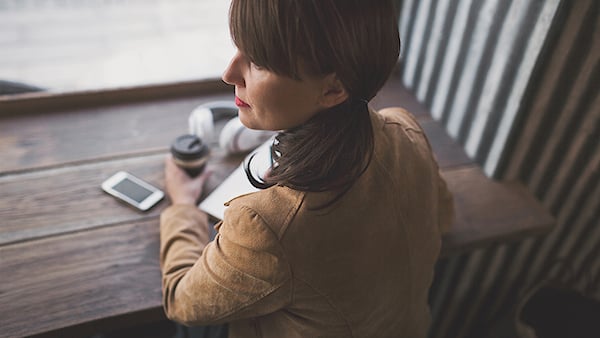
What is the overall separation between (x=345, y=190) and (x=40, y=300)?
0.64 metres

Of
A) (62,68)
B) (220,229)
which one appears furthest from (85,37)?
(220,229)

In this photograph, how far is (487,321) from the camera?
5.80 feet

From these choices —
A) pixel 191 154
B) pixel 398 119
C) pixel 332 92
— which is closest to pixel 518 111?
pixel 398 119

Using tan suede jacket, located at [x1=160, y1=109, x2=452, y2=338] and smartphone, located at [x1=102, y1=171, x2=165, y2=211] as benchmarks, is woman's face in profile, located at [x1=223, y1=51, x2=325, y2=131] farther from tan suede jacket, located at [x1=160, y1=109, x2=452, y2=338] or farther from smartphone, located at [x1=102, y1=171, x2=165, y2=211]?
smartphone, located at [x1=102, y1=171, x2=165, y2=211]

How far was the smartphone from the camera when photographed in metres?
1.16

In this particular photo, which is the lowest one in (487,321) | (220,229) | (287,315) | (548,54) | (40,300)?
(487,321)

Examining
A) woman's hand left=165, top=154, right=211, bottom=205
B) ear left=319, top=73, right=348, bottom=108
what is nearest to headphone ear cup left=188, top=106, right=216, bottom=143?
woman's hand left=165, top=154, right=211, bottom=205

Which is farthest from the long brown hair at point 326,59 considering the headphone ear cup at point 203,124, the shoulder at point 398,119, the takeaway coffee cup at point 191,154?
the headphone ear cup at point 203,124

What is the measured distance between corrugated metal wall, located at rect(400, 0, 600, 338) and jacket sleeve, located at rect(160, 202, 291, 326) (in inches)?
28.1

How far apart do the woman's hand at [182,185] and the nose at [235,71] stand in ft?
1.41

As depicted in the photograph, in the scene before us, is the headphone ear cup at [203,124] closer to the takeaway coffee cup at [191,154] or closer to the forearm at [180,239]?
the takeaway coffee cup at [191,154]

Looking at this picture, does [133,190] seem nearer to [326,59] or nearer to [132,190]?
[132,190]

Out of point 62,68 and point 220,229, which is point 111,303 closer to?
point 220,229

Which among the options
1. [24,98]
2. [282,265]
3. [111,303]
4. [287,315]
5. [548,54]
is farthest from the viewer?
[24,98]
